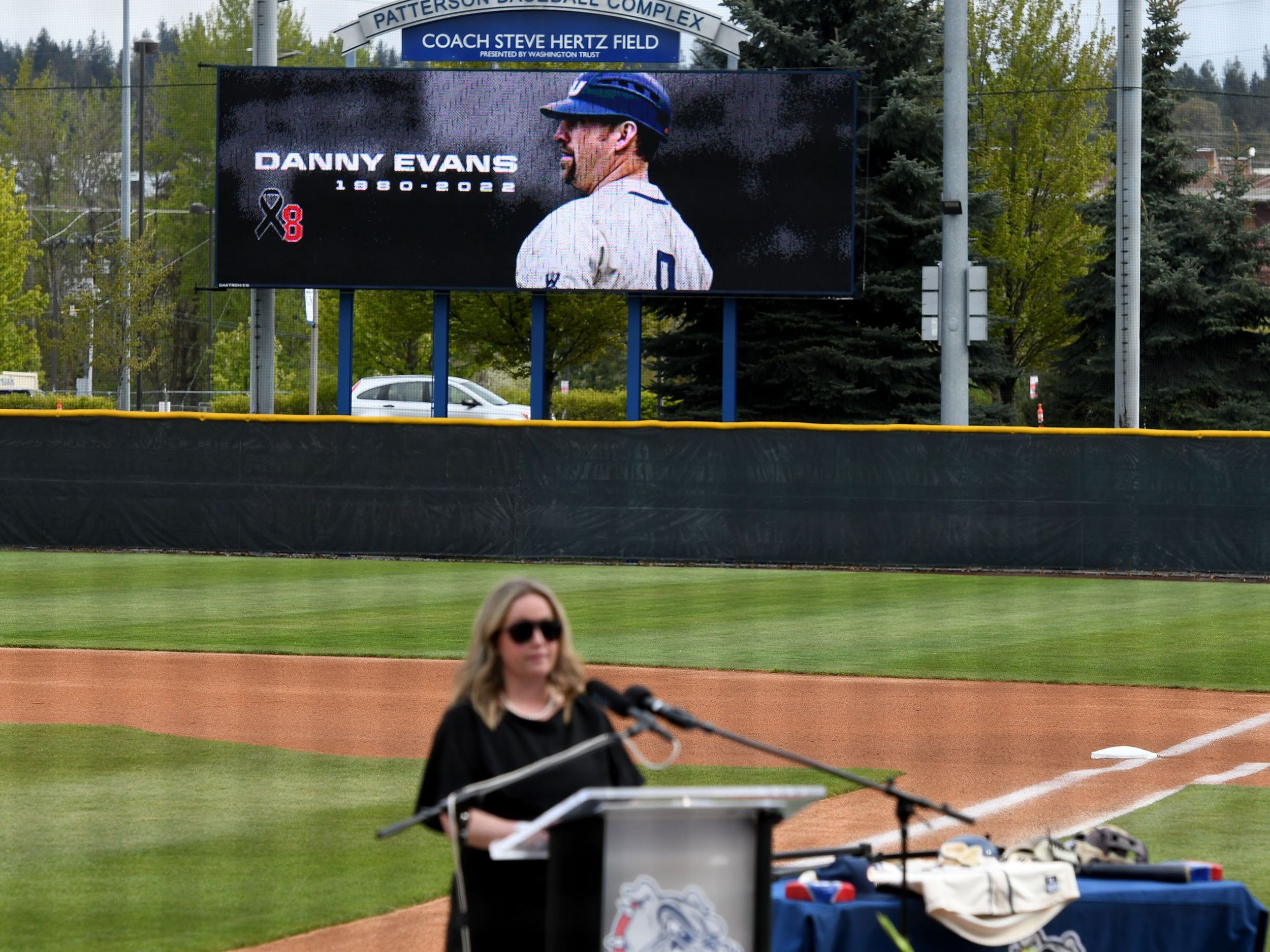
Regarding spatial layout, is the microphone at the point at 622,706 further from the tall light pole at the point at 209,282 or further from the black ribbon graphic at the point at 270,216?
the tall light pole at the point at 209,282

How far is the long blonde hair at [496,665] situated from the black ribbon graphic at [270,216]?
21693 millimetres

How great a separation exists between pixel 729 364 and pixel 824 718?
1501 cm

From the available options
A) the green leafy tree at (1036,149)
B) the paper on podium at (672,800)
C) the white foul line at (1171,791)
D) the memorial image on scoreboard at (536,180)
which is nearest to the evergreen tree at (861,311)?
the memorial image on scoreboard at (536,180)

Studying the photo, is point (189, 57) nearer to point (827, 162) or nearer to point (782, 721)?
point (827, 162)

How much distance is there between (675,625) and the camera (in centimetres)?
1686

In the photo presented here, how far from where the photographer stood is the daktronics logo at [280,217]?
82.1 feet

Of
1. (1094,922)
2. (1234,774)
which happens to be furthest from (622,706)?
(1234,774)

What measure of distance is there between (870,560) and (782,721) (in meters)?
11.8

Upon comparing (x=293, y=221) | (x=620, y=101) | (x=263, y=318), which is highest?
(x=620, y=101)

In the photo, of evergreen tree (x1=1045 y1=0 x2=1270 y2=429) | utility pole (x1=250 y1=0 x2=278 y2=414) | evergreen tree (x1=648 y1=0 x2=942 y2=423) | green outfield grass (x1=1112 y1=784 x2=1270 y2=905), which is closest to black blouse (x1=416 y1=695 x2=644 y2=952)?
green outfield grass (x1=1112 y1=784 x2=1270 y2=905)

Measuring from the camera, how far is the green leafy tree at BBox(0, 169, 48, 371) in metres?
46.4

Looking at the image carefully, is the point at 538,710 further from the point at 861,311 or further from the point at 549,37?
the point at 861,311

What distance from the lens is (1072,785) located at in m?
9.20

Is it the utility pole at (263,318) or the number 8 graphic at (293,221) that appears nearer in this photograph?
the number 8 graphic at (293,221)
